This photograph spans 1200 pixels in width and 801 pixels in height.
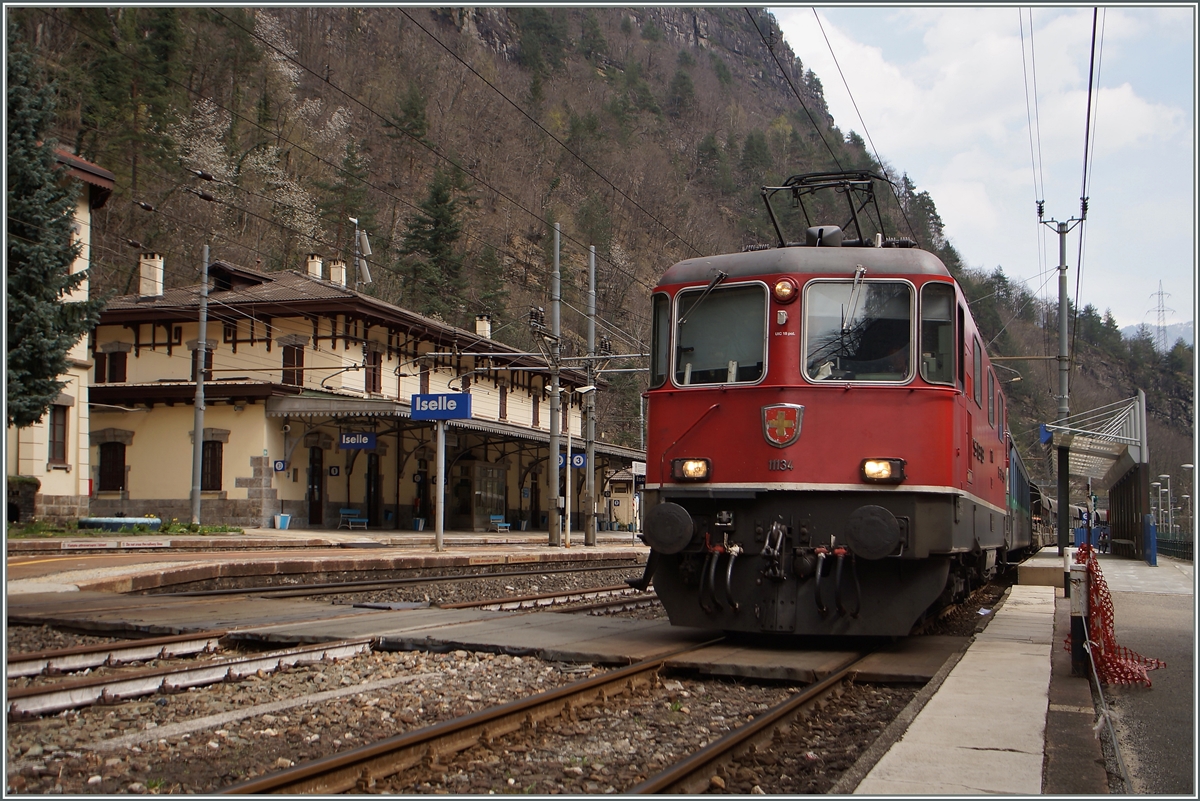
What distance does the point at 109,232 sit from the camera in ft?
133

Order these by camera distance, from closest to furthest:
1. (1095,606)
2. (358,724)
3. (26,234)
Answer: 1. (358,724)
2. (1095,606)
3. (26,234)

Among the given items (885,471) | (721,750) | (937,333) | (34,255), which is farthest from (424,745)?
(34,255)

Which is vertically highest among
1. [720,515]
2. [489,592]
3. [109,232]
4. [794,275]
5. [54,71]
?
[54,71]

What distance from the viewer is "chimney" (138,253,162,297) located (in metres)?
34.9

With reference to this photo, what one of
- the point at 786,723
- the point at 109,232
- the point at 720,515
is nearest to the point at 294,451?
the point at 109,232

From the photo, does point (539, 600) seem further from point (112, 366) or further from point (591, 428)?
point (112, 366)

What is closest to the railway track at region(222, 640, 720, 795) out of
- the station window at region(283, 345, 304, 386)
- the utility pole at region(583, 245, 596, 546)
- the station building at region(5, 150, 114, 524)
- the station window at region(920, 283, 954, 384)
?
the station window at region(920, 283, 954, 384)

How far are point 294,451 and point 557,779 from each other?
2735 cm

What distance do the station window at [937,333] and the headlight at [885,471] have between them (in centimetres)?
79

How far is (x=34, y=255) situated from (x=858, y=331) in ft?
63.9

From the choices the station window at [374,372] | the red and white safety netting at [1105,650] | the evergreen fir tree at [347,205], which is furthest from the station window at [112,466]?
the red and white safety netting at [1105,650]

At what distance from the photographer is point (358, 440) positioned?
29203mm

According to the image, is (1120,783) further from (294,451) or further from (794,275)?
(294,451)

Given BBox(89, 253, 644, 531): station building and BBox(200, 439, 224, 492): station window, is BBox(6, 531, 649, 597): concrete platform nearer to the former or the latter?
BBox(89, 253, 644, 531): station building
